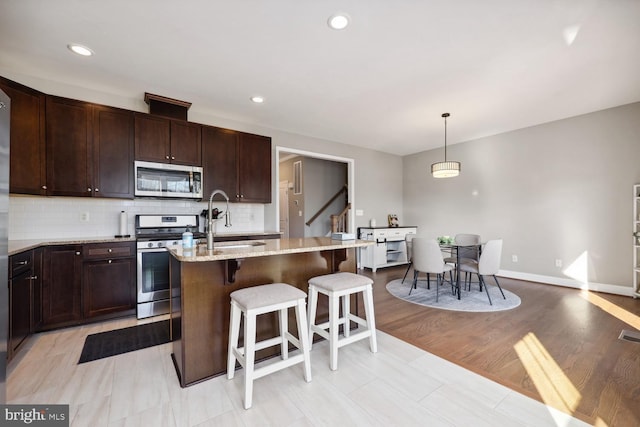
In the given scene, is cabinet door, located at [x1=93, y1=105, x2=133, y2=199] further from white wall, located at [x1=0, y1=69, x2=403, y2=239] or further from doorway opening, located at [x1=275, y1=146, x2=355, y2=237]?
doorway opening, located at [x1=275, y1=146, x2=355, y2=237]

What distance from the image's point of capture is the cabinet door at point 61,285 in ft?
8.68

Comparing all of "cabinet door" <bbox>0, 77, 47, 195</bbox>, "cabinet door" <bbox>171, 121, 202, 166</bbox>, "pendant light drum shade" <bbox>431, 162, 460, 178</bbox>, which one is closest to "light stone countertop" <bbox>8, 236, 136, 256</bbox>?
"cabinet door" <bbox>0, 77, 47, 195</bbox>

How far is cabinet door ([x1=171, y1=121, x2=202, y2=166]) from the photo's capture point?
3.45 metres

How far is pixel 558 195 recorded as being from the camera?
4.36m

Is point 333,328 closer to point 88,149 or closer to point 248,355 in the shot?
point 248,355

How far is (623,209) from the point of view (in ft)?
12.5

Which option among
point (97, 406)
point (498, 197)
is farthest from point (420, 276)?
point (97, 406)

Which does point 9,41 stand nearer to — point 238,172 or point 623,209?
point 238,172

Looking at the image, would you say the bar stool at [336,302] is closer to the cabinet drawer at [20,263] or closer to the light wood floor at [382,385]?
the light wood floor at [382,385]

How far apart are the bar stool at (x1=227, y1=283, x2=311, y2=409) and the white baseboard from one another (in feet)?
15.3

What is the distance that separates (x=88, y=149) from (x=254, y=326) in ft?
9.45

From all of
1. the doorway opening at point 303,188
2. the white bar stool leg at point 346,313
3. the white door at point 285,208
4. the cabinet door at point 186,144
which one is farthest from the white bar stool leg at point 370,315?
the white door at point 285,208

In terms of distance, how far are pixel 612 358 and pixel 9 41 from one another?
5.72 metres

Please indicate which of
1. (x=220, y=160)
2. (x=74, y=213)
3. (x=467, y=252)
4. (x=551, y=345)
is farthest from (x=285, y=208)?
(x=551, y=345)
